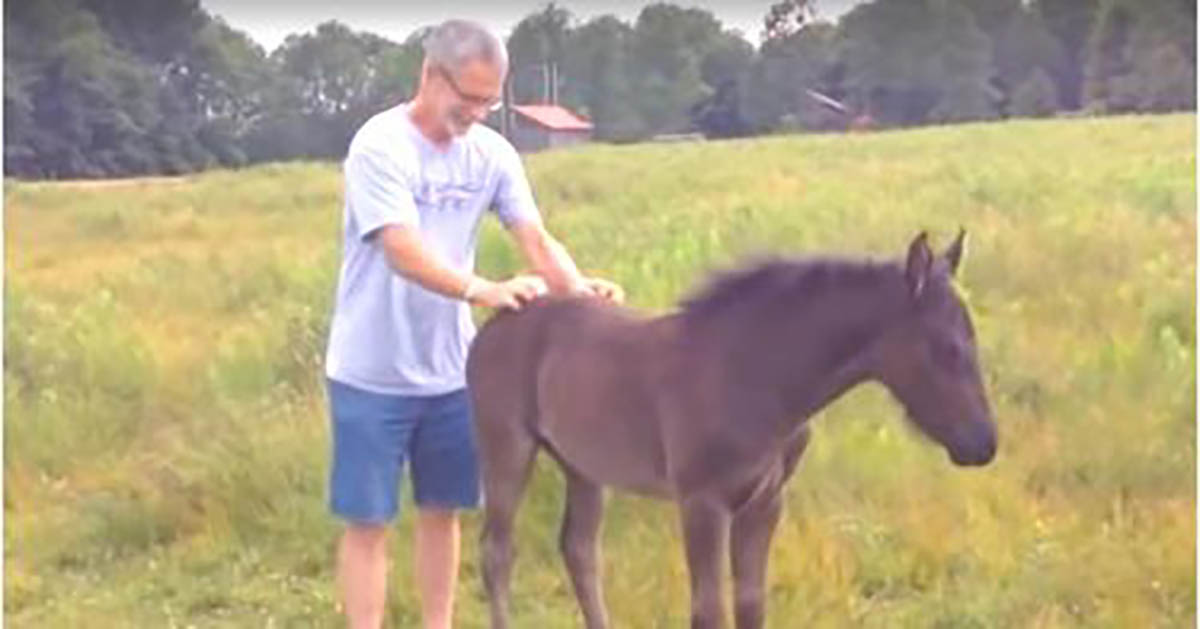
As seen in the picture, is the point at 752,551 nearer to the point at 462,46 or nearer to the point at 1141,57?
the point at 462,46

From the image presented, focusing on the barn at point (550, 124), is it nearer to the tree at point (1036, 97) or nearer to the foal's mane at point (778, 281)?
the tree at point (1036, 97)

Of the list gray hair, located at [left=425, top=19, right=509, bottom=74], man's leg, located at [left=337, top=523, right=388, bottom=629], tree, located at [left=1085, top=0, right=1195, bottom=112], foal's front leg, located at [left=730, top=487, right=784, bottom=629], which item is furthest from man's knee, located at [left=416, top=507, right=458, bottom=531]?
tree, located at [left=1085, top=0, right=1195, bottom=112]

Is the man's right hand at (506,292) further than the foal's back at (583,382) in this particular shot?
Yes

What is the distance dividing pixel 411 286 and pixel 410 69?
1210mm

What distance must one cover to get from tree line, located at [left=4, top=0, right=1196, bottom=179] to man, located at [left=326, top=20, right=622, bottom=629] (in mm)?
504

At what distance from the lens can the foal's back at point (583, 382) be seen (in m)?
4.20

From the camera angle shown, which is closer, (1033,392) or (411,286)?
(411,286)

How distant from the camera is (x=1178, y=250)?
408 inches

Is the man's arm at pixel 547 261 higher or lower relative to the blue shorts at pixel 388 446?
higher

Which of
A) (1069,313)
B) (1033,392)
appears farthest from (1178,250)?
(1033,392)

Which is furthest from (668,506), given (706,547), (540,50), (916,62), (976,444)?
(916,62)

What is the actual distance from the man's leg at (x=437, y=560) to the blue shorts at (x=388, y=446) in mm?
128

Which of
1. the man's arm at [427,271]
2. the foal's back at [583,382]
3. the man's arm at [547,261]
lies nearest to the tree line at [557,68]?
the man's arm at [547,261]

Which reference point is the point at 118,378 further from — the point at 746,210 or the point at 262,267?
the point at 746,210
